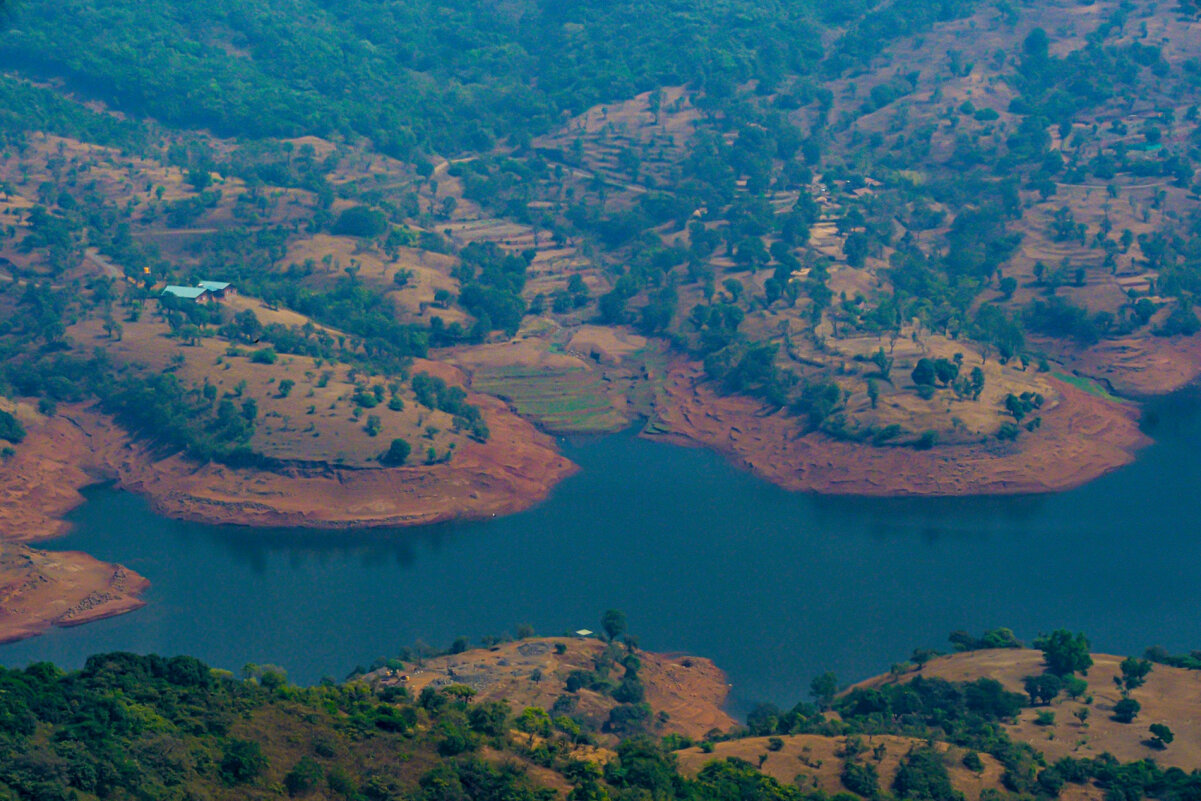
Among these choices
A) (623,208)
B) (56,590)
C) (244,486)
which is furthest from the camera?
(623,208)

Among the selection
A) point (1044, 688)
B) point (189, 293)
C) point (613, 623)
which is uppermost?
point (189, 293)

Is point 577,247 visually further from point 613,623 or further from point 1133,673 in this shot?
point 1133,673

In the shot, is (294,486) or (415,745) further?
(294,486)

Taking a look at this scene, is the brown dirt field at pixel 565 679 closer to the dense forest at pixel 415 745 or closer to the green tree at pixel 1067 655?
the dense forest at pixel 415 745

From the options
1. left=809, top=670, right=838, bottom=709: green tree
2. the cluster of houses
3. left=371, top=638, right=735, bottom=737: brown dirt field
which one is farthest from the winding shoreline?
left=809, top=670, right=838, bottom=709: green tree

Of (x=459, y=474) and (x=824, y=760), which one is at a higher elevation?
(x=459, y=474)

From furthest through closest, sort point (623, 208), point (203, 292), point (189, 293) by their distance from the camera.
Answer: point (623, 208), point (203, 292), point (189, 293)

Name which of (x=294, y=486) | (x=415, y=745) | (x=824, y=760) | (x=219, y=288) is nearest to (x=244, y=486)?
(x=294, y=486)

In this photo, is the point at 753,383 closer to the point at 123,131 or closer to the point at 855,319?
the point at 855,319

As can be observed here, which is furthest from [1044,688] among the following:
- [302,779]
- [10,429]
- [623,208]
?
[623,208]
